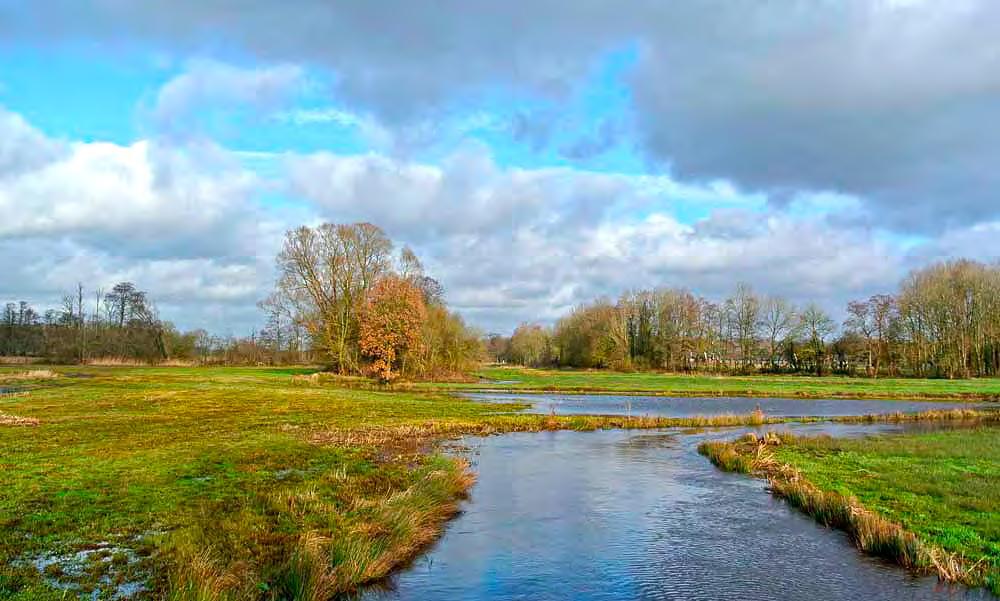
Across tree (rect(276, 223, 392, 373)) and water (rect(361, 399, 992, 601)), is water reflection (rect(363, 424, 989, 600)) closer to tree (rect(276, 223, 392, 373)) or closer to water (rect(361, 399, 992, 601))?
water (rect(361, 399, 992, 601))

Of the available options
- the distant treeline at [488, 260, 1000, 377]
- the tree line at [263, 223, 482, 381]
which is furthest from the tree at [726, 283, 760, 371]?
the tree line at [263, 223, 482, 381]

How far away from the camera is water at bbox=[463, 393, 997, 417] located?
47469mm

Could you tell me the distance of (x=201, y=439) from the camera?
2555cm

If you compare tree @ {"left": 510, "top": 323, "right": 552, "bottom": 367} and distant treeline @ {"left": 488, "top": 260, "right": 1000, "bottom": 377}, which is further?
tree @ {"left": 510, "top": 323, "right": 552, "bottom": 367}

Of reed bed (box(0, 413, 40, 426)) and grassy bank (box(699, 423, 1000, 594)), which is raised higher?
reed bed (box(0, 413, 40, 426))

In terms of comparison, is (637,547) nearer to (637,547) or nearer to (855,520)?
(637,547)

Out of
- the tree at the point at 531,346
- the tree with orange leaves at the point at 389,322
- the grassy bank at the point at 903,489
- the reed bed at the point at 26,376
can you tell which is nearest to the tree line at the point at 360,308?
the tree with orange leaves at the point at 389,322

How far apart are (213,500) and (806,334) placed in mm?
119454

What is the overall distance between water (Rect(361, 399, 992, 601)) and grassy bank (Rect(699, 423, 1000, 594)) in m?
0.51

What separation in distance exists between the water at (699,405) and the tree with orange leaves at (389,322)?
13.9m

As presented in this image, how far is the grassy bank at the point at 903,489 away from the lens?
534 inches

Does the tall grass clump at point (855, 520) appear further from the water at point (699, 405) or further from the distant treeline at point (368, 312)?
the distant treeline at point (368, 312)

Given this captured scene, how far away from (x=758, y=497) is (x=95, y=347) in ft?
390

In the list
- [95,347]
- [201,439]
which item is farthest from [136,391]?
[95,347]
